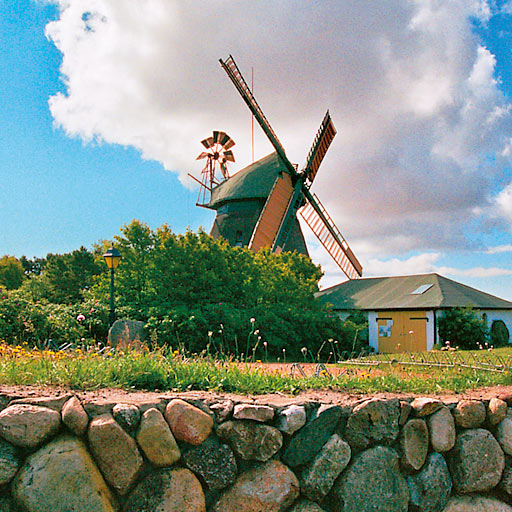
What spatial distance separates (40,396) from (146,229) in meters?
15.6

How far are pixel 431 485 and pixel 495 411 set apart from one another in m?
0.87

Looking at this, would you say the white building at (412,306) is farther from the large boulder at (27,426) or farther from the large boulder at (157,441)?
the large boulder at (27,426)

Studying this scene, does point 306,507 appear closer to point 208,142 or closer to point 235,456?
point 235,456

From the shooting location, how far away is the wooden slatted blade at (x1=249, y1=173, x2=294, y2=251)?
2109 cm

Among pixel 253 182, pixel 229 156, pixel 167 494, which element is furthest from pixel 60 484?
pixel 229 156

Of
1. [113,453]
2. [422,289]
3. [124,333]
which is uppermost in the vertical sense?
[422,289]

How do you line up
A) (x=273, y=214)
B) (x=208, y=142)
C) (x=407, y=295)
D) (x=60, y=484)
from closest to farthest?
(x=60, y=484)
(x=407, y=295)
(x=273, y=214)
(x=208, y=142)

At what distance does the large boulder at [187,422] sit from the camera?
328 cm

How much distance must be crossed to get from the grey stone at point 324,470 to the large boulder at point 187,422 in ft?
2.59

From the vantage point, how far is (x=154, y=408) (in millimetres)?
3334

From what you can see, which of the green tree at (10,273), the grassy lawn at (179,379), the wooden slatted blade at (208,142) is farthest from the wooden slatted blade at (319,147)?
the green tree at (10,273)

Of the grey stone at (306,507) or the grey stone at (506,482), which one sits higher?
the grey stone at (506,482)

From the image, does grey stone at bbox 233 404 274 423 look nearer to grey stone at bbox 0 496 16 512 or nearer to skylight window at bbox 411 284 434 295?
grey stone at bbox 0 496 16 512

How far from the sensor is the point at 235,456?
3.36 meters
